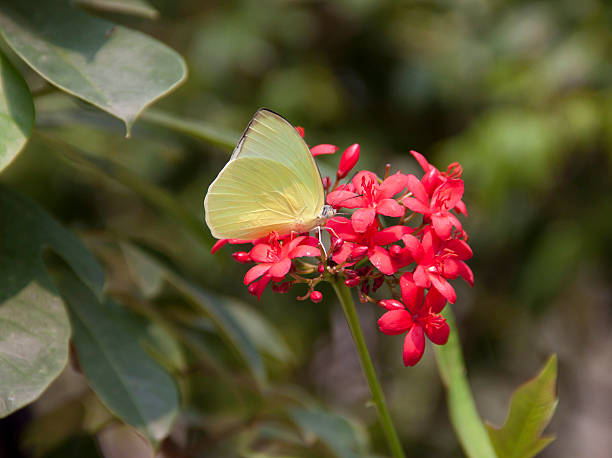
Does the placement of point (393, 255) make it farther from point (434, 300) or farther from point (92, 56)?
point (92, 56)

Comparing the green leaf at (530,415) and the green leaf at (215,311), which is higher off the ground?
the green leaf at (530,415)

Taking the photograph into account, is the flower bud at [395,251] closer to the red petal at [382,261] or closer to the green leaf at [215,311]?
the red petal at [382,261]

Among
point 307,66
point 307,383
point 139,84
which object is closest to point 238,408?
point 307,383

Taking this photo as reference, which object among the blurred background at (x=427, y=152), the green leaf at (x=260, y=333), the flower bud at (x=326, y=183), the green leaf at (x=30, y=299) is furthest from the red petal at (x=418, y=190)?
the blurred background at (x=427, y=152)

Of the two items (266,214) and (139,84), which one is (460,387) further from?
(139,84)

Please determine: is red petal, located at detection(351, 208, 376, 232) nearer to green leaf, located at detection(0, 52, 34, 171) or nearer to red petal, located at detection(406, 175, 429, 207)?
red petal, located at detection(406, 175, 429, 207)

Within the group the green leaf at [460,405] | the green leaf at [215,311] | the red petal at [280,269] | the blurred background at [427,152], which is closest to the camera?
the red petal at [280,269]

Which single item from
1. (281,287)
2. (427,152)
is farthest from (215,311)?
(427,152)
